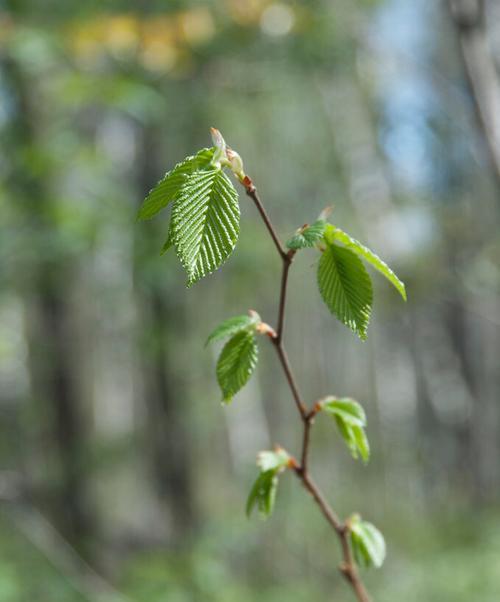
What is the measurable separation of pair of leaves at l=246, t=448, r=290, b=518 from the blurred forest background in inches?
45.5

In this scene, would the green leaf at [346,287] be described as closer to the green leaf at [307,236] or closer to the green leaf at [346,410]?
the green leaf at [307,236]

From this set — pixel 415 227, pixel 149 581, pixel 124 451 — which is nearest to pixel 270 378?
pixel 415 227

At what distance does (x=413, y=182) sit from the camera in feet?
29.9

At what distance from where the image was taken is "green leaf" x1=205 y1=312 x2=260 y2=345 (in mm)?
745

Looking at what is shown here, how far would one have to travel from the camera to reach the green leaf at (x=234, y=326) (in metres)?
0.74

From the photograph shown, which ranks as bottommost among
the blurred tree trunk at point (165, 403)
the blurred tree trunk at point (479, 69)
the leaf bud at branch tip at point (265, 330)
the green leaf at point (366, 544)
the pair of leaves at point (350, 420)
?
the green leaf at point (366, 544)

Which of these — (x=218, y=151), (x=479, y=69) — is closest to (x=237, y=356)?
(x=218, y=151)

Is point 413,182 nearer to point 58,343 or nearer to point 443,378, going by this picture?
point 443,378

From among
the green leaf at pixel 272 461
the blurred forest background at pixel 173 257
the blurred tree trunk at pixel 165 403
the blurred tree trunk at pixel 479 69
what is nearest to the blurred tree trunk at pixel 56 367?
the blurred forest background at pixel 173 257

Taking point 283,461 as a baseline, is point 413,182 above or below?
above

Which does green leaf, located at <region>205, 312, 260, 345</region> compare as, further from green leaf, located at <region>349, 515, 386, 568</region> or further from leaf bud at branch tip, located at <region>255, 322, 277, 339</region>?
green leaf, located at <region>349, 515, 386, 568</region>

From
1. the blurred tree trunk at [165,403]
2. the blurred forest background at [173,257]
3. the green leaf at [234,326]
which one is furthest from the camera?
the blurred tree trunk at [165,403]

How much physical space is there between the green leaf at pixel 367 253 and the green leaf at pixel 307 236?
2 cm

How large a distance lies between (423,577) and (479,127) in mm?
5718
